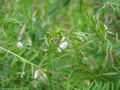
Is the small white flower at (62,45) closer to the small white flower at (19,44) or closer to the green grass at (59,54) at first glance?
the green grass at (59,54)

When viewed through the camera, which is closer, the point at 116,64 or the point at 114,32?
the point at 116,64

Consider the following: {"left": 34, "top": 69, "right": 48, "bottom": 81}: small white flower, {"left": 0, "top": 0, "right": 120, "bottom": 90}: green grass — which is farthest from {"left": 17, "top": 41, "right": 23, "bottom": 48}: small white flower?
{"left": 34, "top": 69, "right": 48, "bottom": 81}: small white flower

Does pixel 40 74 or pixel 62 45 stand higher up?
pixel 62 45

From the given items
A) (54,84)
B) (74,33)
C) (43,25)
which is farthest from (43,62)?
(43,25)

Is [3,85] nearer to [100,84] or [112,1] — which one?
[100,84]

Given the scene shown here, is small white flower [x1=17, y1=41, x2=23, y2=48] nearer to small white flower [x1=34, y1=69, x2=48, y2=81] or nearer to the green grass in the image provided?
the green grass

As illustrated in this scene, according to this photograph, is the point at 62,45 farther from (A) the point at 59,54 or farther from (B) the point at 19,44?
(B) the point at 19,44

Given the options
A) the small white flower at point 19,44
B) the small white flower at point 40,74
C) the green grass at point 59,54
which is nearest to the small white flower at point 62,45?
the green grass at point 59,54

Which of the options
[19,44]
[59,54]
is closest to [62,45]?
[59,54]
